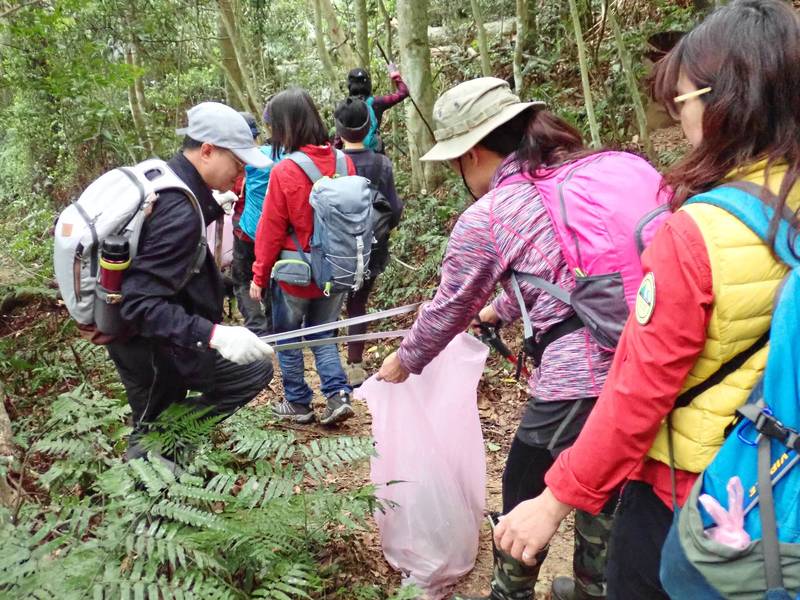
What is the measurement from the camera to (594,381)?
1.93 metres

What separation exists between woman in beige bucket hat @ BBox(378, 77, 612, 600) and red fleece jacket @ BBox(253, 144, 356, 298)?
6.02 ft

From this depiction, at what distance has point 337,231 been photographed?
3.90 metres

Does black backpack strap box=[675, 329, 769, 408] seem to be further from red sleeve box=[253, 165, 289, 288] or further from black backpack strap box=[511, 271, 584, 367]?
red sleeve box=[253, 165, 289, 288]

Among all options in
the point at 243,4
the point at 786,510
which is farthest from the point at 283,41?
the point at 786,510

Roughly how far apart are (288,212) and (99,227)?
5.26ft

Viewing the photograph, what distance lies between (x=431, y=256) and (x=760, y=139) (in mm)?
5978

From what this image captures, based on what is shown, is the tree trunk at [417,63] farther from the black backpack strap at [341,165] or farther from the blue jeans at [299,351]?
the blue jeans at [299,351]

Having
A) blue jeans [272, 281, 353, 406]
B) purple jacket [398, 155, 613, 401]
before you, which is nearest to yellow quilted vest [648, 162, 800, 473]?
purple jacket [398, 155, 613, 401]

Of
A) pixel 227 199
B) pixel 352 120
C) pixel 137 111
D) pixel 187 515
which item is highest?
pixel 137 111

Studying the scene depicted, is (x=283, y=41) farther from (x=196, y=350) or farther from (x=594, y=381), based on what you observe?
(x=594, y=381)

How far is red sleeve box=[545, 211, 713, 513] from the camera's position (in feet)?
3.89

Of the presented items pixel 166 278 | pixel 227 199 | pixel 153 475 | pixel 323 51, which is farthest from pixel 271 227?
pixel 323 51

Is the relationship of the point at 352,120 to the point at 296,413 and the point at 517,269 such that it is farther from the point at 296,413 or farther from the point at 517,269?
the point at 517,269

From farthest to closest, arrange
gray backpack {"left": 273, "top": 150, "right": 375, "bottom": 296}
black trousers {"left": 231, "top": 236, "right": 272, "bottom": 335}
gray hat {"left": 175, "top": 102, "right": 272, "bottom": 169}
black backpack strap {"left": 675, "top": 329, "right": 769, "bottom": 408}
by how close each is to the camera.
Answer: black trousers {"left": 231, "top": 236, "right": 272, "bottom": 335}, gray backpack {"left": 273, "top": 150, "right": 375, "bottom": 296}, gray hat {"left": 175, "top": 102, "right": 272, "bottom": 169}, black backpack strap {"left": 675, "top": 329, "right": 769, "bottom": 408}
